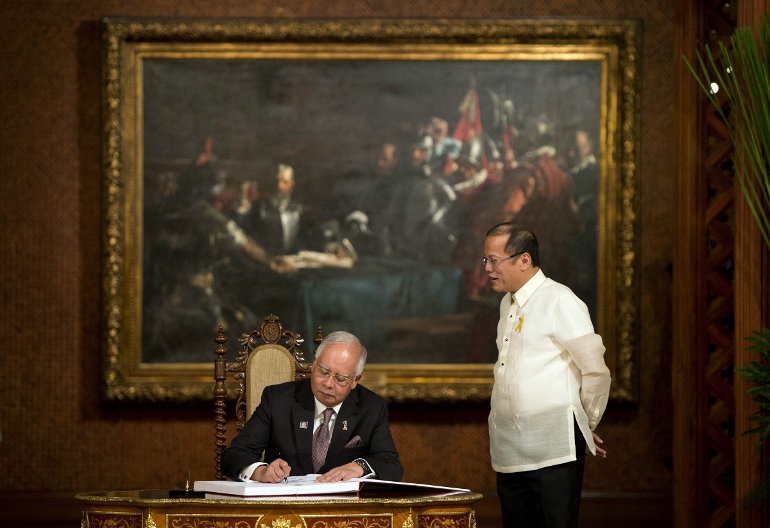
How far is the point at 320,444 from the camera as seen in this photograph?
157 inches

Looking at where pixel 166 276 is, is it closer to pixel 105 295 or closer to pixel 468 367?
pixel 105 295

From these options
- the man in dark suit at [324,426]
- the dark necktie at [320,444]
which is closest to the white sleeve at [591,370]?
the man in dark suit at [324,426]

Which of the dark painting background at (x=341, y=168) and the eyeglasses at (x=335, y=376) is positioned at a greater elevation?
the dark painting background at (x=341, y=168)

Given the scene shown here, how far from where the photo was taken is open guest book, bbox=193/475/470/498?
3326mm

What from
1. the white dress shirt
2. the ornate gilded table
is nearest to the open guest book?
the ornate gilded table

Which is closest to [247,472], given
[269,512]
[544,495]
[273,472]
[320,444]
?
[273,472]

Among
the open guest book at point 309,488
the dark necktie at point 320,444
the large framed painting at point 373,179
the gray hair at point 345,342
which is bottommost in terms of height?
the open guest book at point 309,488

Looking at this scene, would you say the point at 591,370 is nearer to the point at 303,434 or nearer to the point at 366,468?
the point at 366,468

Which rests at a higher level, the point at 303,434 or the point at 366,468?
the point at 303,434

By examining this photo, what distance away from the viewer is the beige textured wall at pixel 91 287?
22.1ft

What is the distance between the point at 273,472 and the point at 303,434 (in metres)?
0.39

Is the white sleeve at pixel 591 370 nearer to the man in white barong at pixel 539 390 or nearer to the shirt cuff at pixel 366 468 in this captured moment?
the man in white barong at pixel 539 390

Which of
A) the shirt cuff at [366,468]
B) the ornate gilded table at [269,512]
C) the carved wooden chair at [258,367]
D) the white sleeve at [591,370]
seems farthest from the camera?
the carved wooden chair at [258,367]

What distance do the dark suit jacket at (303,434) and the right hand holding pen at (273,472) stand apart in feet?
0.68
